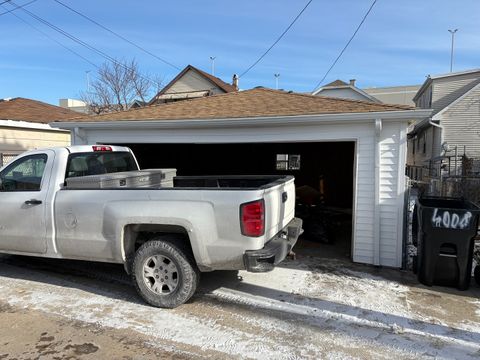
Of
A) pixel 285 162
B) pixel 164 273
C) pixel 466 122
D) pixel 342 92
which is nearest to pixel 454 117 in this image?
pixel 466 122

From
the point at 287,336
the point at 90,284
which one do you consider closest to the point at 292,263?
the point at 287,336

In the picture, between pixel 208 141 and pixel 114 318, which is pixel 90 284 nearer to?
pixel 114 318

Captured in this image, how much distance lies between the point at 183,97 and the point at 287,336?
2386 centimetres

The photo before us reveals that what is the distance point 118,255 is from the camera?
189 inches

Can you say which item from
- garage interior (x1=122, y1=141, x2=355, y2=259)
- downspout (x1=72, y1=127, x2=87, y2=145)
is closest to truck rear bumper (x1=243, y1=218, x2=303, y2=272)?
downspout (x1=72, y1=127, x2=87, y2=145)

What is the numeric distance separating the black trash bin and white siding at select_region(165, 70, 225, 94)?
2164 centimetres

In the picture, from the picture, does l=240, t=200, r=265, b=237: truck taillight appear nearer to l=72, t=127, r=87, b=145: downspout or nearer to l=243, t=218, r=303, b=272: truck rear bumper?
l=243, t=218, r=303, b=272: truck rear bumper

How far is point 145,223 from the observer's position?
180 inches

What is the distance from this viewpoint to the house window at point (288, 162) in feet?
53.2

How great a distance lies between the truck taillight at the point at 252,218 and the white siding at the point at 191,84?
2245 cm

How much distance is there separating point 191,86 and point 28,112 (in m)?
12.4

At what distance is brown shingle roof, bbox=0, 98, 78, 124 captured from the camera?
15000 millimetres

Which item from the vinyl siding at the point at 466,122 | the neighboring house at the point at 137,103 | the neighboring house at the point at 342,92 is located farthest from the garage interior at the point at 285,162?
the neighboring house at the point at 137,103

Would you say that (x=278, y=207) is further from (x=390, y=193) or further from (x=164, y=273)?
(x=390, y=193)
